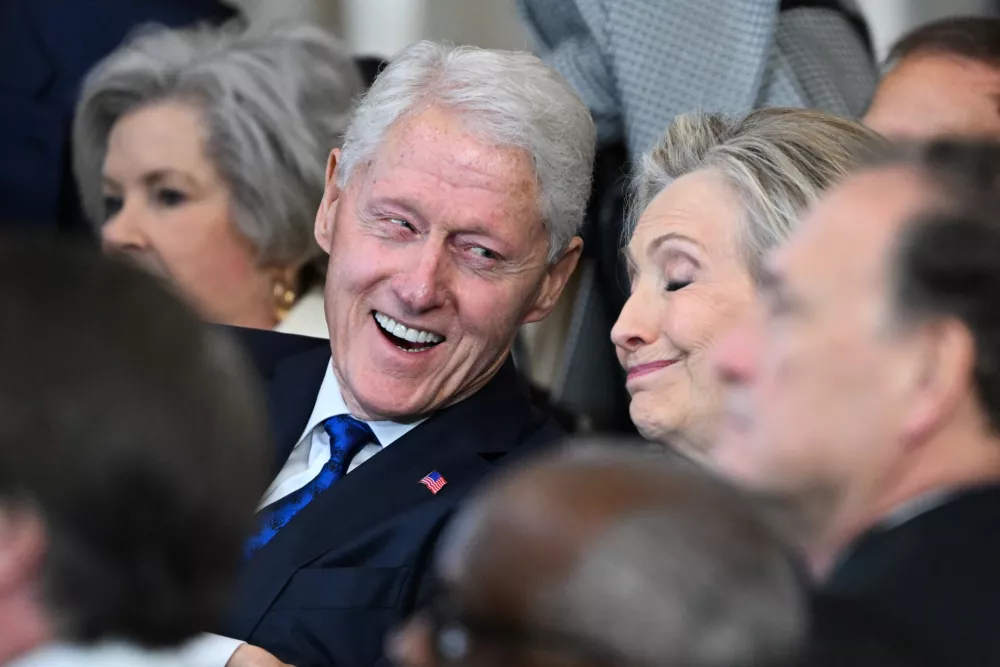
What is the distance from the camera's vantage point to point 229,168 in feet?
9.02

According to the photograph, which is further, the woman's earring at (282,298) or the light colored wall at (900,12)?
the light colored wall at (900,12)

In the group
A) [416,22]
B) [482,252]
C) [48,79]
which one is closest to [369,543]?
[482,252]

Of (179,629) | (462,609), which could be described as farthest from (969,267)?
(179,629)

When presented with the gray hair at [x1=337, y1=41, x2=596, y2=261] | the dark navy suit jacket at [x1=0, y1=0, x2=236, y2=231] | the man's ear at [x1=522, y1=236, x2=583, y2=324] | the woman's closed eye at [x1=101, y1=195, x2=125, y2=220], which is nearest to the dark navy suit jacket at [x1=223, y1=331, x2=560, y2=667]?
the man's ear at [x1=522, y1=236, x2=583, y2=324]

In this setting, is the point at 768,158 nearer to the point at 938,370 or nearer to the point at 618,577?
the point at 938,370

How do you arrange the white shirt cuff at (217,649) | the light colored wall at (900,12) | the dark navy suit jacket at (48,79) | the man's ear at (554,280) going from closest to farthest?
the white shirt cuff at (217,649) < the man's ear at (554,280) < the dark navy suit jacket at (48,79) < the light colored wall at (900,12)

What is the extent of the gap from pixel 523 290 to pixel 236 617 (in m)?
0.61

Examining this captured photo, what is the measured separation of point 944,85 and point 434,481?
0.97 m

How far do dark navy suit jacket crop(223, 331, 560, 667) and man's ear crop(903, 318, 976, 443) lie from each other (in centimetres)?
88

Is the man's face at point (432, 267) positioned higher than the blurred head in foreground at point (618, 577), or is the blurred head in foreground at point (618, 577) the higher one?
the blurred head in foreground at point (618, 577)

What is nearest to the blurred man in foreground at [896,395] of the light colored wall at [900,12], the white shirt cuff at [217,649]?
the white shirt cuff at [217,649]

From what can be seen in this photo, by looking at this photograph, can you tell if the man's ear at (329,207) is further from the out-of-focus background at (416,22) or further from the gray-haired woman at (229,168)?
the out-of-focus background at (416,22)

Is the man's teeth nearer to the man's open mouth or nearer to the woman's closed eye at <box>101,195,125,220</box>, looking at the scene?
the man's open mouth

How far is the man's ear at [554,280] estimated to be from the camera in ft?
6.95
